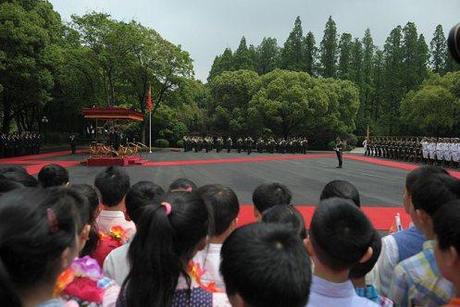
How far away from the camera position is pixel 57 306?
168 centimetres

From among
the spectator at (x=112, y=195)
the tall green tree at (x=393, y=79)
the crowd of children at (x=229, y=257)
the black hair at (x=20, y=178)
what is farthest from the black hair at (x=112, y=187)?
the tall green tree at (x=393, y=79)

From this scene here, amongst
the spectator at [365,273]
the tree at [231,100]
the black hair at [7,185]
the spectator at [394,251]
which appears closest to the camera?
the spectator at [365,273]

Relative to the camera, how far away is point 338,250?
1.95 metres

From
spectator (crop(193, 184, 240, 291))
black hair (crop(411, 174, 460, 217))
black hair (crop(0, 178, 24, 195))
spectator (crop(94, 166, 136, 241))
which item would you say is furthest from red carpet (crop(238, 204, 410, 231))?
black hair (crop(411, 174, 460, 217))

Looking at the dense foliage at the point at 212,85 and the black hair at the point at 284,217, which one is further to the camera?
the dense foliage at the point at 212,85

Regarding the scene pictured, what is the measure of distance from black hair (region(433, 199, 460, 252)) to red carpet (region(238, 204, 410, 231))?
5.80 metres

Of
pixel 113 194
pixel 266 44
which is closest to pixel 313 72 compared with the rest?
pixel 266 44

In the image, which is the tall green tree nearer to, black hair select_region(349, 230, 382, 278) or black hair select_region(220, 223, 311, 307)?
black hair select_region(349, 230, 382, 278)

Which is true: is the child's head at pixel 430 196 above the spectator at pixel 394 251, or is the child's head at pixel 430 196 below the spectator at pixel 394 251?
above

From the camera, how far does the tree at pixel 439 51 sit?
56562 millimetres

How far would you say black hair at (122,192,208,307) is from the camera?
6.16 ft

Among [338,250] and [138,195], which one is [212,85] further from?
[338,250]

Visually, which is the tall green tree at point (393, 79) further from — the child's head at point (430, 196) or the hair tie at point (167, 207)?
the hair tie at point (167, 207)

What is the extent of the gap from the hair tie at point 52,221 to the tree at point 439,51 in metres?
61.9
